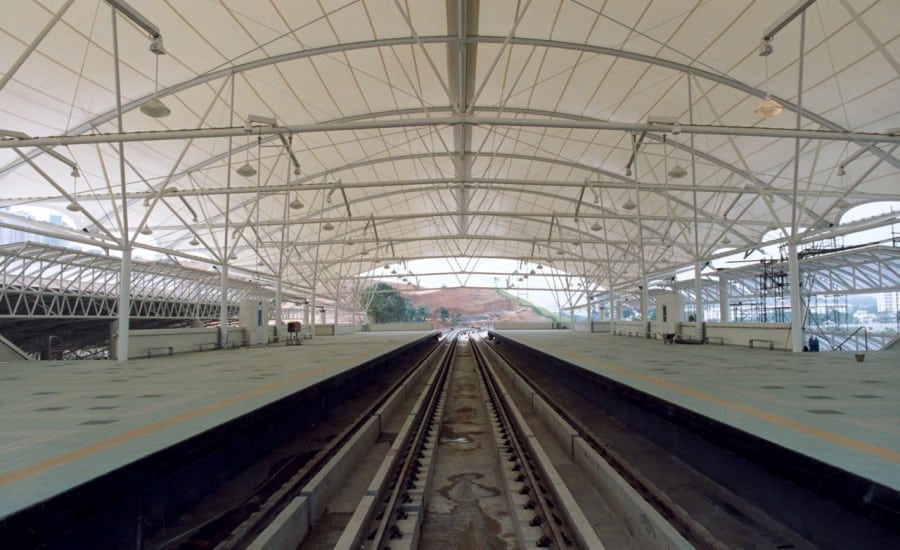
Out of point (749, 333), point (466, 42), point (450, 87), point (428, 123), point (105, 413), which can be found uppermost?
point (450, 87)

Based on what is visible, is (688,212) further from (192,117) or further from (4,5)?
(4,5)

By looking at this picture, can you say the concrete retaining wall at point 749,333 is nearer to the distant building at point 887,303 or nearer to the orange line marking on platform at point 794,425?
the orange line marking on platform at point 794,425

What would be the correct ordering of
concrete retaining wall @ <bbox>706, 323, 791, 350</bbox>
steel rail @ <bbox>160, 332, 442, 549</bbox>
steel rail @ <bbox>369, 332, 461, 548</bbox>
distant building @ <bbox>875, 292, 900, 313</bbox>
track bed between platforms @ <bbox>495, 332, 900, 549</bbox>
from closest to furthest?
track bed between platforms @ <bbox>495, 332, 900, 549</bbox> < steel rail @ <bbox>160, 332, 442, 549</bbox> < steel rail @ <bbox>369, 332, 461, 548</bbox> < concrete retaining wall @ <bbox>706, 323, 791, 350</bbox> < distant building @ <bbox>875, 292, 900, 313</bbox>

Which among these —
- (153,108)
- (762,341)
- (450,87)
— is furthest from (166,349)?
(762,341)

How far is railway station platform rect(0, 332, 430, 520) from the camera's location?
354cm

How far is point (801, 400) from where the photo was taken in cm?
656

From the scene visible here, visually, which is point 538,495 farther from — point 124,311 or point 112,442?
point 124,311

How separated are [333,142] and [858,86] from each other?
69.3ft

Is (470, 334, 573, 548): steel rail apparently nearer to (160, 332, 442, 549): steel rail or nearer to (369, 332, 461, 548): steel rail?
(369, 332, 461, 548): steel rail

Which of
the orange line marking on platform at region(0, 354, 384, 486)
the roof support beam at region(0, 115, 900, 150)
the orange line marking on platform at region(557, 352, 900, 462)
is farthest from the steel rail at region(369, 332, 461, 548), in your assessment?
the roof support beam at region(0, 115, 900, 150)

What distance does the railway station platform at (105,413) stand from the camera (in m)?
3.54

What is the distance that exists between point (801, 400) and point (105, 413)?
30.4ft

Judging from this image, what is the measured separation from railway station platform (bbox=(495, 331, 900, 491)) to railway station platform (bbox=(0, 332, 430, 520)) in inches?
216

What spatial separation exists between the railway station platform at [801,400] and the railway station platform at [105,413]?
548 cm
